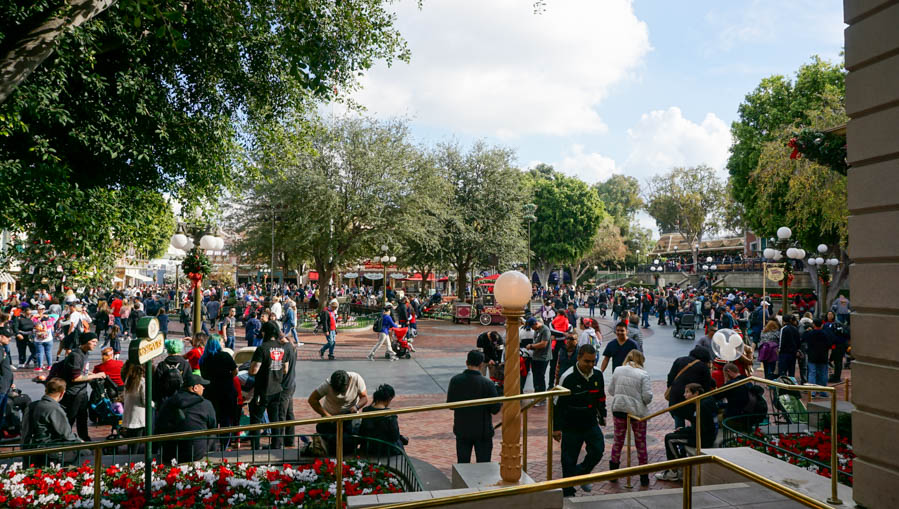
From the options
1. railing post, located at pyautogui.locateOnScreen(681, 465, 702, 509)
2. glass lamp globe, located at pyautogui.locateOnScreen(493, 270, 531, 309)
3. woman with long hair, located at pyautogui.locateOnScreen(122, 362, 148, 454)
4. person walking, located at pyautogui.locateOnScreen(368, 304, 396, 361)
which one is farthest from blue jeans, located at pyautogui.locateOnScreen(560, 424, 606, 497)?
person walking, located at pyautogui.locateOnScreen(368, 304, 396, 361)

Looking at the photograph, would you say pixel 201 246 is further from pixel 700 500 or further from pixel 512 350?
pixel 700 500

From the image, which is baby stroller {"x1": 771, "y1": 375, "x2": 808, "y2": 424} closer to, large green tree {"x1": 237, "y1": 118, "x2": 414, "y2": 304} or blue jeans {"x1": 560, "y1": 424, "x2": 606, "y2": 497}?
blue jeans {"x1": 560, "y1": 424, "x2": 606, "y2": 497}

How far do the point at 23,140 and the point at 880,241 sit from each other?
13.2 meters

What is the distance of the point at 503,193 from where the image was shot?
111 ft

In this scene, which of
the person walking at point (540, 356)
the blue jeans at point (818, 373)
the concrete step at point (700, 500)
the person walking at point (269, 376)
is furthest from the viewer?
the blue jeans at point (818, 373)

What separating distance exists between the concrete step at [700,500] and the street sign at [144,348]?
3988mm

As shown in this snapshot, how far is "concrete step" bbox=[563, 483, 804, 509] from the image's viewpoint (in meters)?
4.68

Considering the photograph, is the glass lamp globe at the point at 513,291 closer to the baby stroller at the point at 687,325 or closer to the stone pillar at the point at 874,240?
the stone pillar at the point at 874,240

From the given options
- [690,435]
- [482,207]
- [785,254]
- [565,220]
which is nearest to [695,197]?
[565,220]

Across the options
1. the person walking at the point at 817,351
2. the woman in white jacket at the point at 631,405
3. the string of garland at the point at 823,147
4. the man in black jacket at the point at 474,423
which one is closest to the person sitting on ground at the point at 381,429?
the man in black jacket at the point at 474,423

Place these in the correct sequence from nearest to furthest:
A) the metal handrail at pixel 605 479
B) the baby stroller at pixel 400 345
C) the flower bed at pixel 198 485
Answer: the metal handrail at pixel 605 479
the flower bed at pixel 198 485
the baby stroller at pixel 400 345

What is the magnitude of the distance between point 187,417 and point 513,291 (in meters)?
3.85

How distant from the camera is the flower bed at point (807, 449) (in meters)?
6.08

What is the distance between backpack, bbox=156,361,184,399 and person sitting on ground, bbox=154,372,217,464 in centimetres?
26
